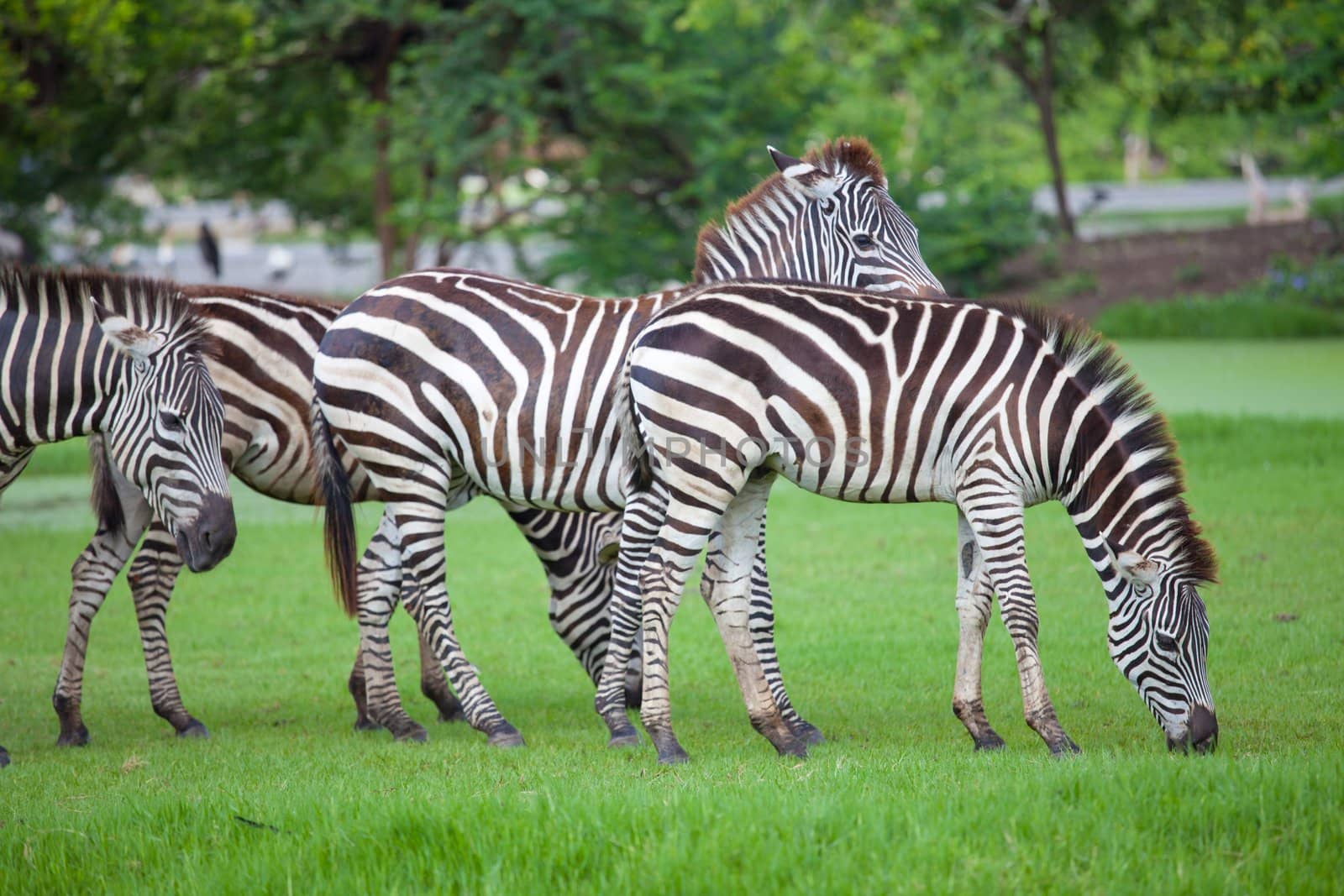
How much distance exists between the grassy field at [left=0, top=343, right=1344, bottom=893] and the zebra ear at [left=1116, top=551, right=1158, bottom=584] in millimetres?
710

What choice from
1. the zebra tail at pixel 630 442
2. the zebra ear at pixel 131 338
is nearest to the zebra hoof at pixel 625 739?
the zebra tail at pixel 630 442

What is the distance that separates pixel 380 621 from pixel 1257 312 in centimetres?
1674

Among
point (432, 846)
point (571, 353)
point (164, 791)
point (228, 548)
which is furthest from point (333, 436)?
point (432, 846)

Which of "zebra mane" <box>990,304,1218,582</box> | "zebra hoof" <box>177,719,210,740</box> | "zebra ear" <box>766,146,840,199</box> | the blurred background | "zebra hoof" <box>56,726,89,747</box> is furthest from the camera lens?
the blurred background

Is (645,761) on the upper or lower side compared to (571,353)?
lower

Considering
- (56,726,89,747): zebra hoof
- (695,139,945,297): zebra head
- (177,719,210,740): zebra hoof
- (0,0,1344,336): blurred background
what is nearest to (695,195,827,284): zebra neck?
(695,139,945,297): zebra head

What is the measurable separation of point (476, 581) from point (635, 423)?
512 centimetres

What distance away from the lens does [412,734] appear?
273 inches

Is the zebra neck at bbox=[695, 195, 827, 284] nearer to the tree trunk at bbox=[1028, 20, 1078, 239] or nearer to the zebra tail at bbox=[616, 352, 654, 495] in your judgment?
the zebra tail at bbox=[616, 352, 654, 495]

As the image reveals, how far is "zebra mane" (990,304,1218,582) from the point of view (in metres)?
5.67

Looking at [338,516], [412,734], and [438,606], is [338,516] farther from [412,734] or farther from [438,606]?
[412,734]

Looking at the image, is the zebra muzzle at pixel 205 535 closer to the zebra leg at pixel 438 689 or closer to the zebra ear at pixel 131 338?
the zebra ear at pixel 131 338

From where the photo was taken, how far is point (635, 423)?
20.2 ft

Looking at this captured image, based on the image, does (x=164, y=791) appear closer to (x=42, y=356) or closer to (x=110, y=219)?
(x=42, y=356)
